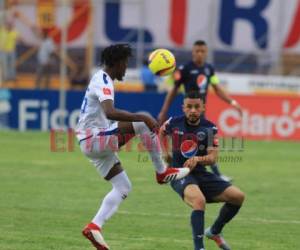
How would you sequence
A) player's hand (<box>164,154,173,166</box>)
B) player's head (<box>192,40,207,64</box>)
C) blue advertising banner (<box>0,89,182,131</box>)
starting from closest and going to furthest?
1. player's hand (<box>164,154,173,166</box>)
2. player's head (<box>192,40,207,64</box>)
3. blue advertising banner (<box>0,89,182,131</box>)

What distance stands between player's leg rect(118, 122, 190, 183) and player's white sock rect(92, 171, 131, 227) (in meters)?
0.39

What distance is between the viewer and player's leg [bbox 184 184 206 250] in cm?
1004

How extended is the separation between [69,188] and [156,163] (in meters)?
5.62

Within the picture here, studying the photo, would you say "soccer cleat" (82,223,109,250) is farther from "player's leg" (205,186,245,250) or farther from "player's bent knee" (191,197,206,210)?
"player's leg" (205,186,245,250)

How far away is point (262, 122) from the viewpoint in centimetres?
2619

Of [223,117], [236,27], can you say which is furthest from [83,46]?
[223,117]

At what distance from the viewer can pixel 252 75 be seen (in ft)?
102

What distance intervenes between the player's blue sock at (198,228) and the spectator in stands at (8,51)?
20523 millimetres

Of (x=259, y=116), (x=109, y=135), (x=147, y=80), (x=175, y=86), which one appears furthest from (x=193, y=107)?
(x=147, y=80)

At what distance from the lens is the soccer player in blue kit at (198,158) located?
10.5 meters

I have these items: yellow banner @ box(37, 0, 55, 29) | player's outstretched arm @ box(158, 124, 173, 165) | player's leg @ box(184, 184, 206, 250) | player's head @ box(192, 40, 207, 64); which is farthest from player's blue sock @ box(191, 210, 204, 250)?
yellow banner @ box(37, 0, 55, 29)

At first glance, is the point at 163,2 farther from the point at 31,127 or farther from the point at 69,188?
the point at 69,188

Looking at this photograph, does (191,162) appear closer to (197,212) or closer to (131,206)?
(197,212)

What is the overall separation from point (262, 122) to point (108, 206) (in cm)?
1615
